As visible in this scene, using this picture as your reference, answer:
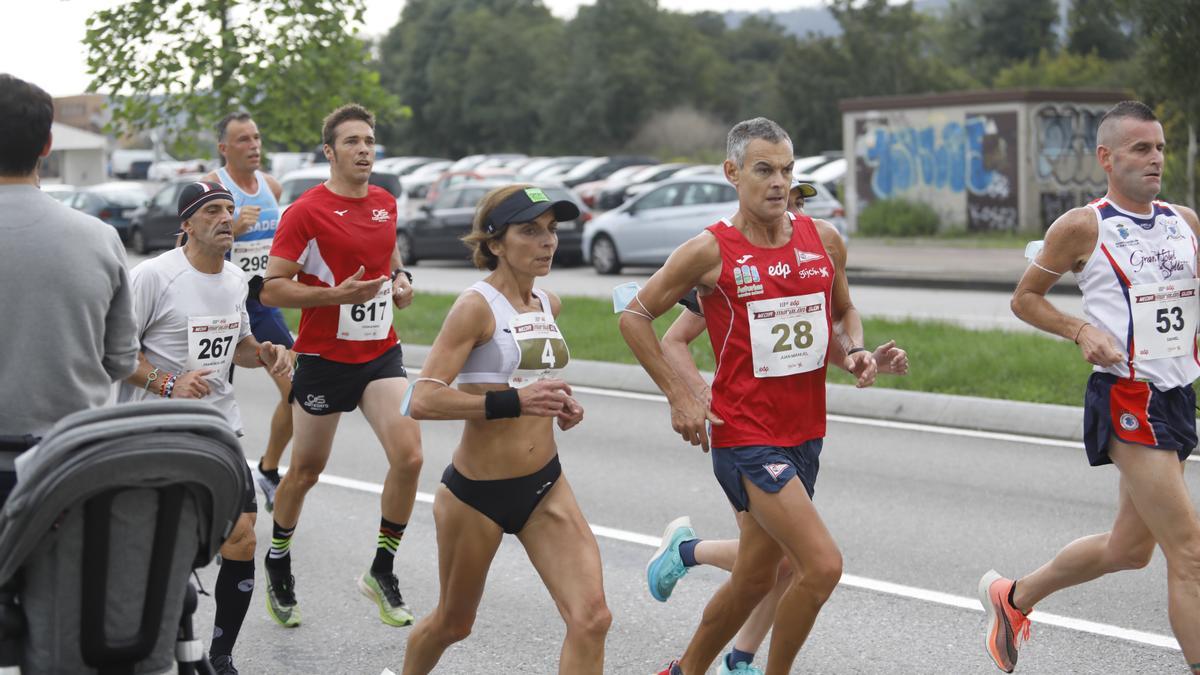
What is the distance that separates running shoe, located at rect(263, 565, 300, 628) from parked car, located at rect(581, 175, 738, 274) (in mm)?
17850

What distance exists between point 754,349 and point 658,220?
19.8m

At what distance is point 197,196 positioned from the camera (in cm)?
607

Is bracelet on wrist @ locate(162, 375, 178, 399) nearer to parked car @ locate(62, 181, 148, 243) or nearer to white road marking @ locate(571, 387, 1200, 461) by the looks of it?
white road marking @ locate(571, 387, 1200, 461)

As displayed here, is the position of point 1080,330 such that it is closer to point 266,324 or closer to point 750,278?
point 750,278

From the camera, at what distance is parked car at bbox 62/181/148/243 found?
117 feet

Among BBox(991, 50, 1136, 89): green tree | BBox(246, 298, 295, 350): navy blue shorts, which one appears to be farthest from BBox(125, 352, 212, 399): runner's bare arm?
BBox(991, 50, 1136, 89): green tree

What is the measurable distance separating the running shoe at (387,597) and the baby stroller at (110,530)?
8.90 ft

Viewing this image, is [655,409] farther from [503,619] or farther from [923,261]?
[923,261]

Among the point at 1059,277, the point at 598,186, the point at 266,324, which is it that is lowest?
the point at 598,186

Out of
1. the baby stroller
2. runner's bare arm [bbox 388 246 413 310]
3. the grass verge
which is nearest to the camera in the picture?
the baby stroller

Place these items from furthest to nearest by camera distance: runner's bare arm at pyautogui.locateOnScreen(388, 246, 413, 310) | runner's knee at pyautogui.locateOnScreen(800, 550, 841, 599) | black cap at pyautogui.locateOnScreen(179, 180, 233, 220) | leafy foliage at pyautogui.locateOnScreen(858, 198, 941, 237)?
leafy foliage at pyautogui.locateOnScreen(858, 198, 941, 237), runner's bare arm at pyautogui.locateOnScreen(388, 246, 413, 310), black cap at pyautogui.locateOnScreen(179, 180, 233, 220), runner's knee at pyautogui.locateOnScreen(800, 550, 841, 599)

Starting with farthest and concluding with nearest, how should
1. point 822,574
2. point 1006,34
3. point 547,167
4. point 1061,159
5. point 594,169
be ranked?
point 1006,34 < point 547,167 < point 594,169 < point 1061,159 < point 822,574

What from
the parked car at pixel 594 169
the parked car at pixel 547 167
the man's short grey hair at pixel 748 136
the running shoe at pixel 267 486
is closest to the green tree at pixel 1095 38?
the parked car at pixel 594 169

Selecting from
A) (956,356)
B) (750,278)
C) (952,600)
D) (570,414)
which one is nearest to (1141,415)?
(750,278)
